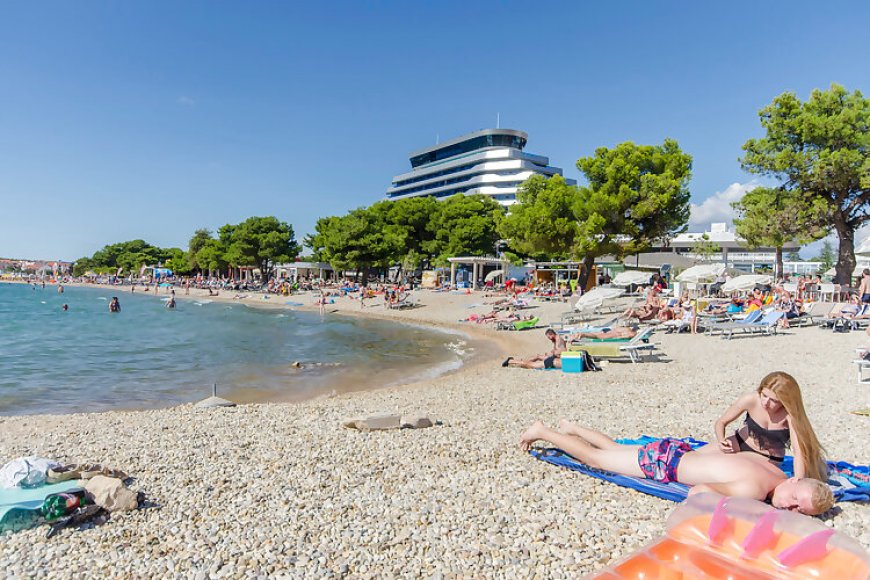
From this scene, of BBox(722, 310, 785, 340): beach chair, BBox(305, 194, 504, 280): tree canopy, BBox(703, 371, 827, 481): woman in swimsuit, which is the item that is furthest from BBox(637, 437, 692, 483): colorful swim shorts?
BBox(305, 194, 504, 280): tree canopy

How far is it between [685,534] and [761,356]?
33.4 feet

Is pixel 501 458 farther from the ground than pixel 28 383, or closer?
farther from the ground

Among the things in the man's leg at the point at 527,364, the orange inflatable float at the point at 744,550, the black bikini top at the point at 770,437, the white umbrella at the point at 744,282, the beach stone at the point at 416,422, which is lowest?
the man's leg at the point at 527,364

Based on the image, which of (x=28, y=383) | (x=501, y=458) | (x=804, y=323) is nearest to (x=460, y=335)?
(x=804, y=323)

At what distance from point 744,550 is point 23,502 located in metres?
4.44

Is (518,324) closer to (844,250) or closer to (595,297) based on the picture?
(595,297)

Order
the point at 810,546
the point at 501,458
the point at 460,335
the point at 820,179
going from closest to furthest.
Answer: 1. the point at 810,546
2. the point at 501,458
3. the point at 820,179
4. the point at 460,335

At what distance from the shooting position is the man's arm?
11.0 ft

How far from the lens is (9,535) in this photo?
3.50 metres

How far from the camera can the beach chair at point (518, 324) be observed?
804 inches

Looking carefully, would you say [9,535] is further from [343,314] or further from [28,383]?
[343,314]

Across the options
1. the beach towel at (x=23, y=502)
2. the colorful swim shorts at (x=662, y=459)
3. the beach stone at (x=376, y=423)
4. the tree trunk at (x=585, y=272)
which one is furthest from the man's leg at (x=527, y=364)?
the tree trunk at (x=585, y=272)

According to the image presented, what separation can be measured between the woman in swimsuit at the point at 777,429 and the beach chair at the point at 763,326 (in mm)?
11381

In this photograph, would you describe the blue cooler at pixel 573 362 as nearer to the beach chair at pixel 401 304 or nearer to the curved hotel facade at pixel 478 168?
the beach chair at pixel 401 304
